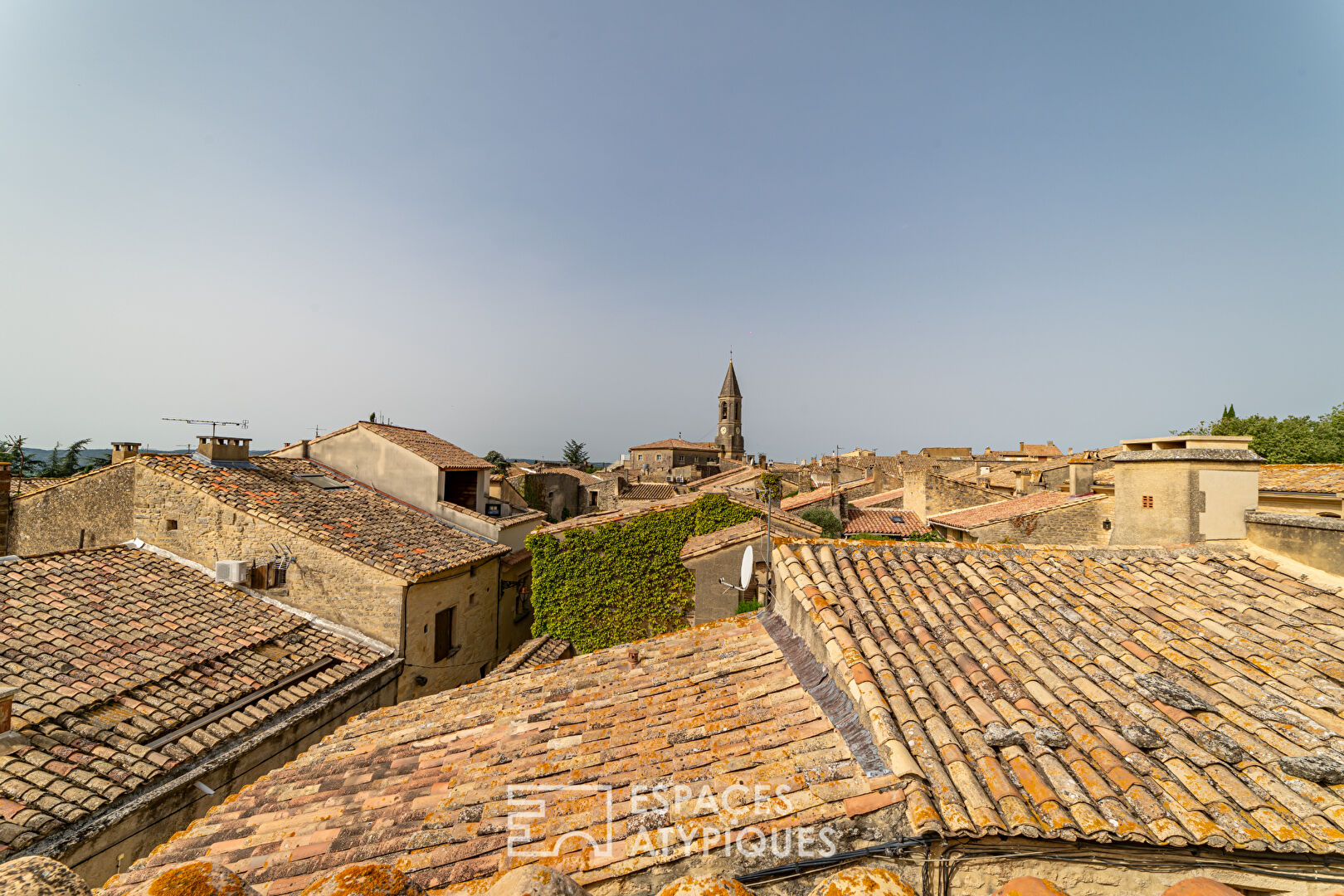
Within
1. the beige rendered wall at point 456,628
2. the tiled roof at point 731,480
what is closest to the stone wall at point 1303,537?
the beige rendered wall at point 456,628

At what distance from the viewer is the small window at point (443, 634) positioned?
13.2 metres

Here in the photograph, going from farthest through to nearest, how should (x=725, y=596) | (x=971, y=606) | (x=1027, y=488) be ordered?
(x=1027, y=488), (x=725, y=596), (x=971, y=606)

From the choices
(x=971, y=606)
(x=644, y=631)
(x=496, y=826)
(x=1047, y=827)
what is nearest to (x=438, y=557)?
(x=644, y=631)

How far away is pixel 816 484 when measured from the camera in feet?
120

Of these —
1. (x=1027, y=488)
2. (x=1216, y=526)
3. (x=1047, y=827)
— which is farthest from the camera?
(x=1027, y=488)

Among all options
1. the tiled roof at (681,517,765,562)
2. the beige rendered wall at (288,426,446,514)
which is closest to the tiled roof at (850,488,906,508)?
the tiled roof at (681,517,765,562)

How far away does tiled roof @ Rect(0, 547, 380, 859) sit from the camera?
6.36 meters

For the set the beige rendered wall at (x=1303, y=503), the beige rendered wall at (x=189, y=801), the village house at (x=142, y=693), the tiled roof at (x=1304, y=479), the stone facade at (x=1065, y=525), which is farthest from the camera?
the stone facade at (x=1065, y=525)

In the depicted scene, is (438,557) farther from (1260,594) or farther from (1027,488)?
(1027,488)

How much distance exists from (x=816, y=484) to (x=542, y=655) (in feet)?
87.7

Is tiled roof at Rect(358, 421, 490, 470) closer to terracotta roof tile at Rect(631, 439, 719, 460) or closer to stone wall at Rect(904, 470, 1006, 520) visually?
stone wall at Rect(904, 470, 1006, 520)

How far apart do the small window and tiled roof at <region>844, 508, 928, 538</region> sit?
13.3 meters

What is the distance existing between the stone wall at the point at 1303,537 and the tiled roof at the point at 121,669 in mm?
12861

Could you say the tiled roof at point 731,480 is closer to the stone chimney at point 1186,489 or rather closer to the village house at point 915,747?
the stone chimney at point 1186,489
